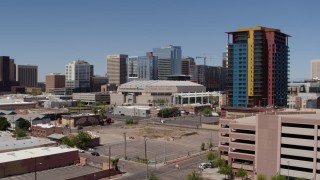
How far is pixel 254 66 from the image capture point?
114625 mm

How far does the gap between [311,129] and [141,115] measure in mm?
88060

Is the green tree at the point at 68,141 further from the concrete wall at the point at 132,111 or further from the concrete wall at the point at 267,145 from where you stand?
the concrete wall at the point at 132,111

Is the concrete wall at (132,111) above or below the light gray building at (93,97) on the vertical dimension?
below

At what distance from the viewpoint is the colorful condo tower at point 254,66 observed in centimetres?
11462

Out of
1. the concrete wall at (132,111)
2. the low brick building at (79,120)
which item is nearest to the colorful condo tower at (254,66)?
the concrete wall at (132,111)

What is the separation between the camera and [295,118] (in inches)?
1884

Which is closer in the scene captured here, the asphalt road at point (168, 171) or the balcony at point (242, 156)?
the asphalt road at point (168, 171)

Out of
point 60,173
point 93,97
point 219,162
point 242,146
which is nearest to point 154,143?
point 219,162

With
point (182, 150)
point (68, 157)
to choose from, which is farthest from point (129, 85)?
point (68, 157)

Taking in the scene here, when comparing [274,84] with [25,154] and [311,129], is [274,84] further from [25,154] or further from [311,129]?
[25,154]

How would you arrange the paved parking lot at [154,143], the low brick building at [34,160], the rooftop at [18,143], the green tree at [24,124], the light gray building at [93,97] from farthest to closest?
1. the light gray building at [93,97]
2. the green tree at [24,124]
3. the paved parking lot at [154,143]
4. the rooftop at [18,143]
5. the low brick building at [34,160]

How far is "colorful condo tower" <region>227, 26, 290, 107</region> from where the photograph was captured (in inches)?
4513

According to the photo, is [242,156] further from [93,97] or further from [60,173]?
[93,97]

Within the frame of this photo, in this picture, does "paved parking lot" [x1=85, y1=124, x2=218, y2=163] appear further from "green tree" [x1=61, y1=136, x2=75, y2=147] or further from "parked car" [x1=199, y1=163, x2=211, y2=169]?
"parked car" [x1=199, y1=163, x2=211, y2=169]
